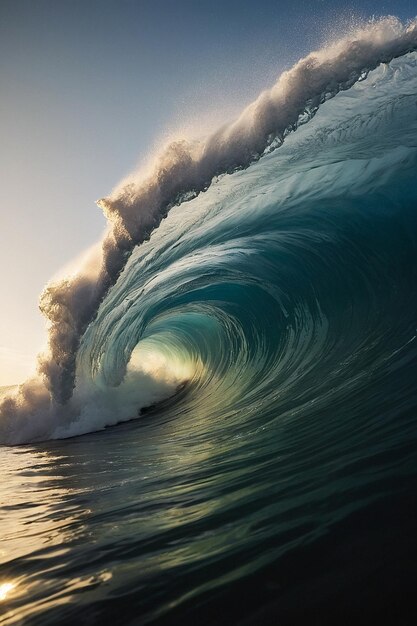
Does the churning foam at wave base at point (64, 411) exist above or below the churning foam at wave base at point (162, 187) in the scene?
below

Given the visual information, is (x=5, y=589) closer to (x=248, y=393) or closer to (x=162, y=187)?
(x=248, y=393)

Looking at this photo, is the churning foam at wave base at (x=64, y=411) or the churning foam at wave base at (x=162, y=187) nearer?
the churning foam at wave base at (x=162, y=187)

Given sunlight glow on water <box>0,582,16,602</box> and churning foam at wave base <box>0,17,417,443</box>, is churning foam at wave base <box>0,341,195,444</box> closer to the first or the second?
churning foam at wave base <box>0,17,417,443</box>

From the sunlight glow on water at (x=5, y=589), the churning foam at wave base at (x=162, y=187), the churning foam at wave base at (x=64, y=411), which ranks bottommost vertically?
the churning foam at wave base at (x=64, y=411)

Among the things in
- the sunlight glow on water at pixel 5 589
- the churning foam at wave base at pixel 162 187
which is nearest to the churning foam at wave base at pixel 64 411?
the churning foam at wave base at pixel 162 187

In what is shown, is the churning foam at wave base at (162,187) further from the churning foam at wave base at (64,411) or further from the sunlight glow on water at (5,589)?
the sunlight glow on water at (5,589)

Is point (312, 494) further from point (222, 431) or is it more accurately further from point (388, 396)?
point (222, 431)
